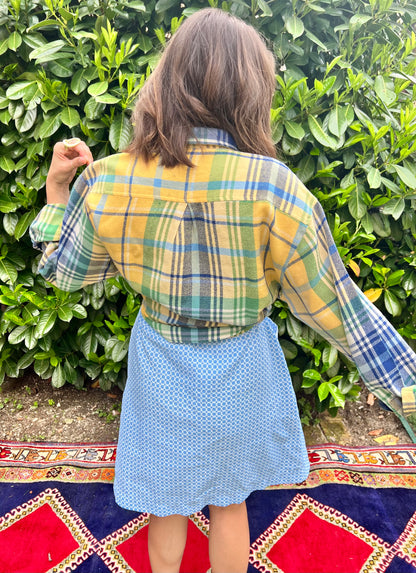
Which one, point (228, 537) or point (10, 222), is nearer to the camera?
point (228, 537)

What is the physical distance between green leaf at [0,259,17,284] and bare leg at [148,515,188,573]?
152 centimetres

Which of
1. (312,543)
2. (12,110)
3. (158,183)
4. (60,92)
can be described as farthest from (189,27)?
(312,543)

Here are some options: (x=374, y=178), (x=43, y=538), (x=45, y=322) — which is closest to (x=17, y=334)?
(x=45, y=322)

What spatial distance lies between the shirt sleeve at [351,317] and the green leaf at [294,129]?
3.39 feet

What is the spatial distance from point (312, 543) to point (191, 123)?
181 cm

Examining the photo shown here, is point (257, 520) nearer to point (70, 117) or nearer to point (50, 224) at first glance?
point (50, 224)

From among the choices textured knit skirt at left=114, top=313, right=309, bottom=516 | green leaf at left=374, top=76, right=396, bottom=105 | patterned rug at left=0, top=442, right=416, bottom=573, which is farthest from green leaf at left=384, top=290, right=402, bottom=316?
textured knit skirt at left=114, top=313, right=309, bottom=516

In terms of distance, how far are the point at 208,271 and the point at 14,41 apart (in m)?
1.67

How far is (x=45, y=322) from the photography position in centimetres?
229

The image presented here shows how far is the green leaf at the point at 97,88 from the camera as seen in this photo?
1.83 metres

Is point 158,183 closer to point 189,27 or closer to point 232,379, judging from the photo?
point 189,27

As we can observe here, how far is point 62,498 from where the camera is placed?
2031mm

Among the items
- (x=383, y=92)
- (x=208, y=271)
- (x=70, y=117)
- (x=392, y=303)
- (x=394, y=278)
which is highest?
(x=383, y=92)

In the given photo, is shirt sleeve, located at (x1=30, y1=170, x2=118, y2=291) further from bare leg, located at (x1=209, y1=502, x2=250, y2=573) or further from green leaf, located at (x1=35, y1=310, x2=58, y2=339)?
green leaf, located at (x1=35, y1=310, x2=58, y2=339)
